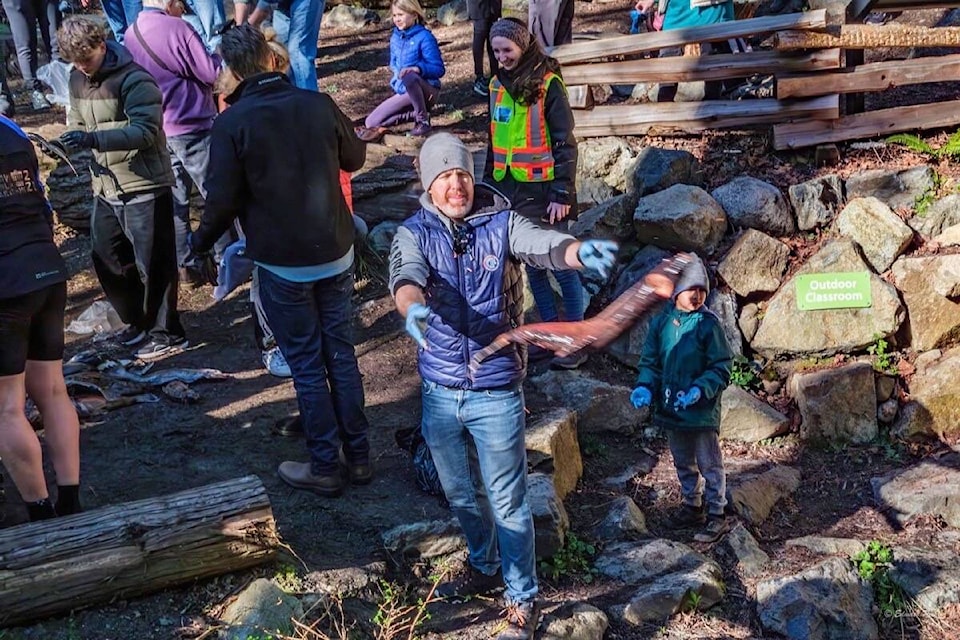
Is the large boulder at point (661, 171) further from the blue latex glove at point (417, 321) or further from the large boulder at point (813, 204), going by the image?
the blue latex glove at point (417, 321)

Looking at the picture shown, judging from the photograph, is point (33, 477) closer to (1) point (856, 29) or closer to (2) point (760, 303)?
(2) point (760, 303)

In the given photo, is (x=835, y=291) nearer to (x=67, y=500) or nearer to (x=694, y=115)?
(x=694, y=115)

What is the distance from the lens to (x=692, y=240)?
291 inches

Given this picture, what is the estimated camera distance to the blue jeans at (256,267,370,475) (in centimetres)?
467

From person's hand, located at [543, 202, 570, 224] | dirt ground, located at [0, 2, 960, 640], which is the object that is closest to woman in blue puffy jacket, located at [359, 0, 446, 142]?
dirt ground, located at [0, 2, 960, 640]

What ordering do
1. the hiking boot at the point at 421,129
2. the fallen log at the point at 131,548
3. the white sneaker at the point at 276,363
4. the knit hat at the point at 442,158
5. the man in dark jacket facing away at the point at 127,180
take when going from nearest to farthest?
the knit hat at the point at 442,158, the fallen log at the point at 131,548, the man in dark jacket facing away at the point at 127,180, the white sneaker at the point at 276,363, the hiking boot at the point at 421,129

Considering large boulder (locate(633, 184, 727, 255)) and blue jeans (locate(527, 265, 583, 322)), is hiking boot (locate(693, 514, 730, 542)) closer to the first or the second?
blue jeans (locate(527, 265, 583, 322))

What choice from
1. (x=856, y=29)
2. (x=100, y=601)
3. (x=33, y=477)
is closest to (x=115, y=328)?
(x=33, y=477)

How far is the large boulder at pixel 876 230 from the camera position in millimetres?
7289

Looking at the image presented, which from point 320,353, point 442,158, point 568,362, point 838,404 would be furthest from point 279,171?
point 838,404

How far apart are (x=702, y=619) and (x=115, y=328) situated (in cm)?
483

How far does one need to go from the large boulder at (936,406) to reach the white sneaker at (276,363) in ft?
14.1

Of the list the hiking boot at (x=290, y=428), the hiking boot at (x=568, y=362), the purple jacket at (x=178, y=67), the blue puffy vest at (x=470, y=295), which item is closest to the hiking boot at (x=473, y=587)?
the blue puffy vest at (x=470, y=295)

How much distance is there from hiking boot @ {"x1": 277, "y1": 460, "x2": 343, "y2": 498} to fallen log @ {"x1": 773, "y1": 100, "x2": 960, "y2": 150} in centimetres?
498
